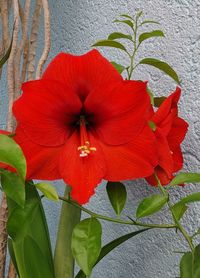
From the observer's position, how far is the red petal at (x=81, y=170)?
509mm

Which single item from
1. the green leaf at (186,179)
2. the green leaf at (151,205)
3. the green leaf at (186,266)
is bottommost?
the green leaf at (186,266)

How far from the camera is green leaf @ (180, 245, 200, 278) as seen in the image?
500mm

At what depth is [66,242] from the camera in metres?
0.64

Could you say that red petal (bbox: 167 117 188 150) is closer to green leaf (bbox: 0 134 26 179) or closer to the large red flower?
the large red flower

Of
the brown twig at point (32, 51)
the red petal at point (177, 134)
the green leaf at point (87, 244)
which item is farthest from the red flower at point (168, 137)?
the brown twig at point (32, 51)

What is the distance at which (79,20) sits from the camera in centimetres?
99

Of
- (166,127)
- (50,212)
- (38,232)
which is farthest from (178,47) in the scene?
(50,212)

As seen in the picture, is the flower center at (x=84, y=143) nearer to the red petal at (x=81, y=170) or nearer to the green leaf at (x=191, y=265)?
the red petal at (x=81, y=170)

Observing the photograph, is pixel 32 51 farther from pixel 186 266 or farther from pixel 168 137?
pixel 186 266

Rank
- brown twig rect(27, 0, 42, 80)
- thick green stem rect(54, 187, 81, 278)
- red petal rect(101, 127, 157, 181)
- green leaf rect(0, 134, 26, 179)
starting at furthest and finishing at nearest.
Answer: brown twig rect(27, 0, 42, 80) → thick green stem rect(54, 187, 81, 278) → red petal rect(101, 127, 157, 181) → green leaf rect(0, 134, 26, 179)

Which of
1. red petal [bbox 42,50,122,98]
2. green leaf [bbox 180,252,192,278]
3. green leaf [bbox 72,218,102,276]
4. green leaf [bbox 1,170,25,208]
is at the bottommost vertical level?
green leaf [bbox 180,252,192,278]

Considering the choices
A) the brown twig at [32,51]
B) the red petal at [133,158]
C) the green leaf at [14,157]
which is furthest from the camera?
the brown twig at [32,51]

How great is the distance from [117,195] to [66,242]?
4.4 inches

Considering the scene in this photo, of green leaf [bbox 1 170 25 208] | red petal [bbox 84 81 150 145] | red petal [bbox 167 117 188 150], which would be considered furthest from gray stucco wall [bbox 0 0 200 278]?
green leaf [bbox 1 170 25 208]
